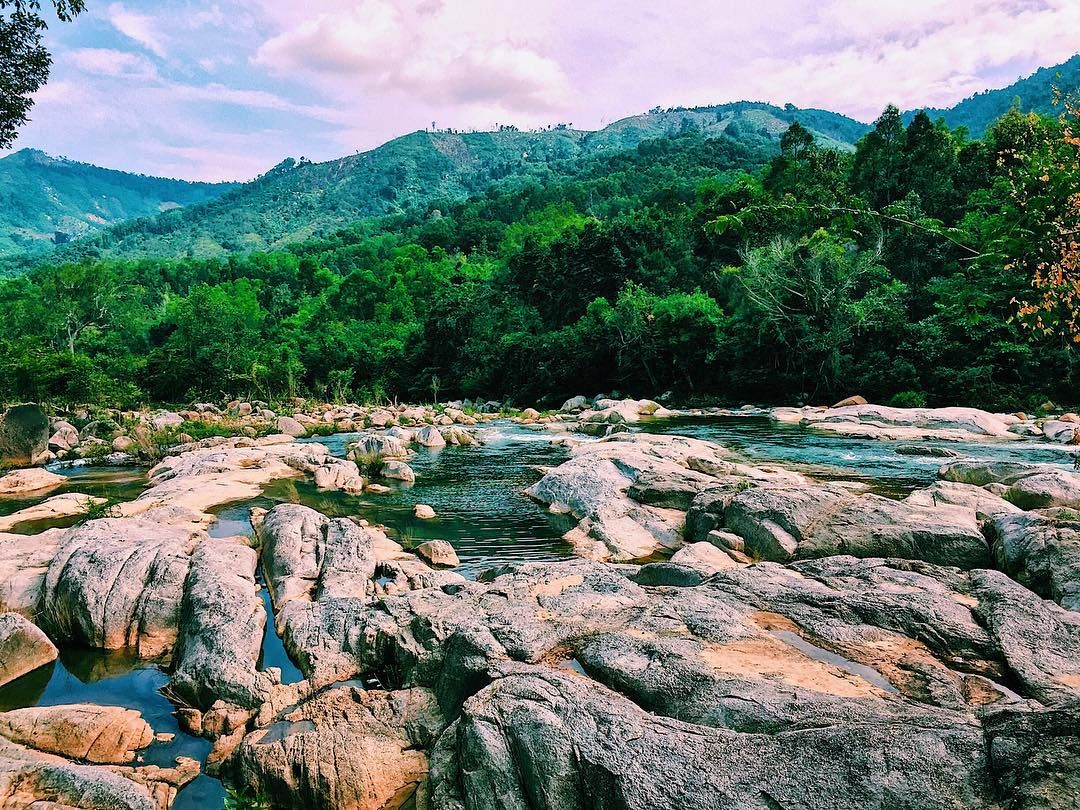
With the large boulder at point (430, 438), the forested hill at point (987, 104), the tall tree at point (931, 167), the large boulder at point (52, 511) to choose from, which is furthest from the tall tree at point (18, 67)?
the forested hill at point (987, 104)

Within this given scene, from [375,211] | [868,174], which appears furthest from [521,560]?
[375,211]

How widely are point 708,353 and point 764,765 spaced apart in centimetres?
3987

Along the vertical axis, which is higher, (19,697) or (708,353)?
(708,353)

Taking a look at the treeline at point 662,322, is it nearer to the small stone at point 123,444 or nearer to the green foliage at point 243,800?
the small stone at point 123,444

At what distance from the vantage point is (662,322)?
44.0 meters

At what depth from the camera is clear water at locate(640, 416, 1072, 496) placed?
56.8ft

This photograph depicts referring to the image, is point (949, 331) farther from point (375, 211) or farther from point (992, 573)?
point (375, 211)

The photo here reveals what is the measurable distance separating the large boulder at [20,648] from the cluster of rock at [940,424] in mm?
25251

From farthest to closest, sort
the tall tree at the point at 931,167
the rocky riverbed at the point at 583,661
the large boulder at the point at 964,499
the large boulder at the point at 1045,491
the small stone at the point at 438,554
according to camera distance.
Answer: the tall tree at the point at 931,167, the large boulder at the point at 1045,491, the small stone at the point at 438,554, the large boulder at the point at 964,499, the rocky riverbed at the point at 583,661

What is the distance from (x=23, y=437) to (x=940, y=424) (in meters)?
34.7

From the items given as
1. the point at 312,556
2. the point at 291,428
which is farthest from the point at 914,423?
the point at 291,428

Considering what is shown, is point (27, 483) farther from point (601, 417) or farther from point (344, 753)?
point (601, 417)

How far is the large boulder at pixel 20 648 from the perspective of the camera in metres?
7.53

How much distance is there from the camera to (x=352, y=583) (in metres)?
9.34
